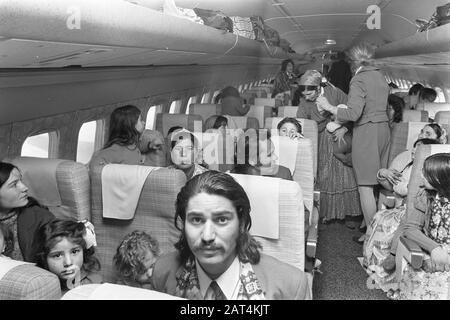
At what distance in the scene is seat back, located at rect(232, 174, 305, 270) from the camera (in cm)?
192

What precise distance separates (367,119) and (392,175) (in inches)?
22.8

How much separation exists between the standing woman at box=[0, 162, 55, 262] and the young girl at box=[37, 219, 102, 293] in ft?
0.42

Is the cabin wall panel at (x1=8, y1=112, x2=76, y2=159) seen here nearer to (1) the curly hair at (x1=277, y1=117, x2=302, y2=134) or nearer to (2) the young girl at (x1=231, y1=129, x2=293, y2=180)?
(2) the young girl at (x1=231, y1=129, x2=293, y2=180)

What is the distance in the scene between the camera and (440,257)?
2.31 m

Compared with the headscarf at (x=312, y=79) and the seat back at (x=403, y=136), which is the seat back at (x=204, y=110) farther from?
the seat back at (x=403, y=136)

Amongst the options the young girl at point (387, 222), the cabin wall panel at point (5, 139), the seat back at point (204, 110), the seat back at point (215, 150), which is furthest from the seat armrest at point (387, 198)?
the cabin wall panel at point (5, 139)

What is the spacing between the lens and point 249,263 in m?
1.36

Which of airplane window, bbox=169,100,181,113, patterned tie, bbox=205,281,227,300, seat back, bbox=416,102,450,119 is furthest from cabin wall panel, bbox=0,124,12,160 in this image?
seat back, bbox=416,102,450,119

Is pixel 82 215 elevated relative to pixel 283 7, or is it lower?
lower

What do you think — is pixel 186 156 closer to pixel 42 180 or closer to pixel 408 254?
pixel 42 180

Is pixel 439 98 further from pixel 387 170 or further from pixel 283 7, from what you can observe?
pixel 387 170
